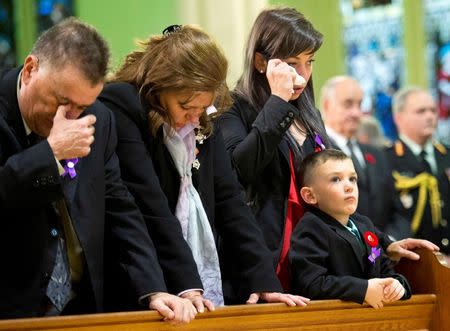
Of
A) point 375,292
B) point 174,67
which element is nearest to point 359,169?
point 375,292

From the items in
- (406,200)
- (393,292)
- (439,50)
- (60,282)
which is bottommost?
(406,200)

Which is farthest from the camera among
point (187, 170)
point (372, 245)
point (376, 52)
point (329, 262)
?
point (376, 52)

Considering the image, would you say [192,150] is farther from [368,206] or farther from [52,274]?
[368,206]

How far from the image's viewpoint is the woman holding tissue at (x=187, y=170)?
134 inches

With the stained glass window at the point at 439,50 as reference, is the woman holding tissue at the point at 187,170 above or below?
above

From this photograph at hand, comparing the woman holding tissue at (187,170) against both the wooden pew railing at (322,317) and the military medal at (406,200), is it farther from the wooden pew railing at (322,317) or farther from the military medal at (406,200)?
the military medal at (406,200)

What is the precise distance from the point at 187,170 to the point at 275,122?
39 centimetres

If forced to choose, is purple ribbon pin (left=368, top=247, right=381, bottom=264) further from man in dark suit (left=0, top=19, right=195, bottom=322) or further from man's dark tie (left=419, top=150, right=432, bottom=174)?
man's dark tie (left=419, top=150, right=432, bottom=174)

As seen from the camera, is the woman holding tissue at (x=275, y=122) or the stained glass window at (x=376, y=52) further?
the stained glass window at (x=376, y=52)

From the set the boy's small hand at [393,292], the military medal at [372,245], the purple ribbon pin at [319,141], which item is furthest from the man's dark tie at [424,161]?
the boy's small hand at [393,292]

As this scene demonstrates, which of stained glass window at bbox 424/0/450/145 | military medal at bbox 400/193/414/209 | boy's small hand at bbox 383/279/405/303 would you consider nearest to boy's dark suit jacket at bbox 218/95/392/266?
boy's small hand at bbox 383/279/405/303

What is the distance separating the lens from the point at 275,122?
3.72 meters

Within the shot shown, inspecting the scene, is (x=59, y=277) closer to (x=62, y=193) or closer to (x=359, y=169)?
(x=62, y=193)

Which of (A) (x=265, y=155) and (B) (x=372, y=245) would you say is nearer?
(A) (x=265, y=155)
